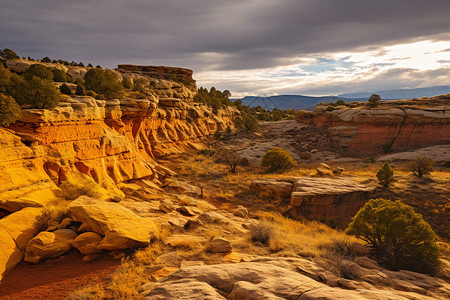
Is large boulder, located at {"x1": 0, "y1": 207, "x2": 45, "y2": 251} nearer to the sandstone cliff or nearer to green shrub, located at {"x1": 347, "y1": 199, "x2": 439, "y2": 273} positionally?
the sandstone cliff

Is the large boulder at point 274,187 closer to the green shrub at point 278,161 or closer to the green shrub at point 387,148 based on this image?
the green shrub at point 278,161

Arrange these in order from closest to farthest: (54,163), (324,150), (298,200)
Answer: (54,163) < (298,200) < (324,150)

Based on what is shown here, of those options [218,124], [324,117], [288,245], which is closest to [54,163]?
[288,245]

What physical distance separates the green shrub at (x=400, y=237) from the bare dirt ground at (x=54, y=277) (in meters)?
12.6

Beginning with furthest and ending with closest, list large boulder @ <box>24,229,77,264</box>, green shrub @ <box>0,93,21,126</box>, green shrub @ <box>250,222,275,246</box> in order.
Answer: green shrub @ <box>0,93,21,126</box> → green shrub @ <box>250,222,275,246</box> → large boulder @ <box>24,229,77,264</box>

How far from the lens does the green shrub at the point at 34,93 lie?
1656cm

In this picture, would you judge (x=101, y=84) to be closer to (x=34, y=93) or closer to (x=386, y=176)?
(x=34, y=93)

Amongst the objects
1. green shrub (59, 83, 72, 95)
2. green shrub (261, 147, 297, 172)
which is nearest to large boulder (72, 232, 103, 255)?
green shrub (59, 83, 72, 95)

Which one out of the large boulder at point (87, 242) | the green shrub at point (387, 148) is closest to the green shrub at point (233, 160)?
the large boulder at point (87, 242)

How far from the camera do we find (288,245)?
38.7 feet

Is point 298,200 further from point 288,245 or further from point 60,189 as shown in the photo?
point 60,189

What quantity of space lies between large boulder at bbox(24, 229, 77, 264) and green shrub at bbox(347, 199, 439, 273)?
14666 millimetres

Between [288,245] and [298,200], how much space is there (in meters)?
11.5

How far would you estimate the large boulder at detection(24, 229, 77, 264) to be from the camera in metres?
9.16
